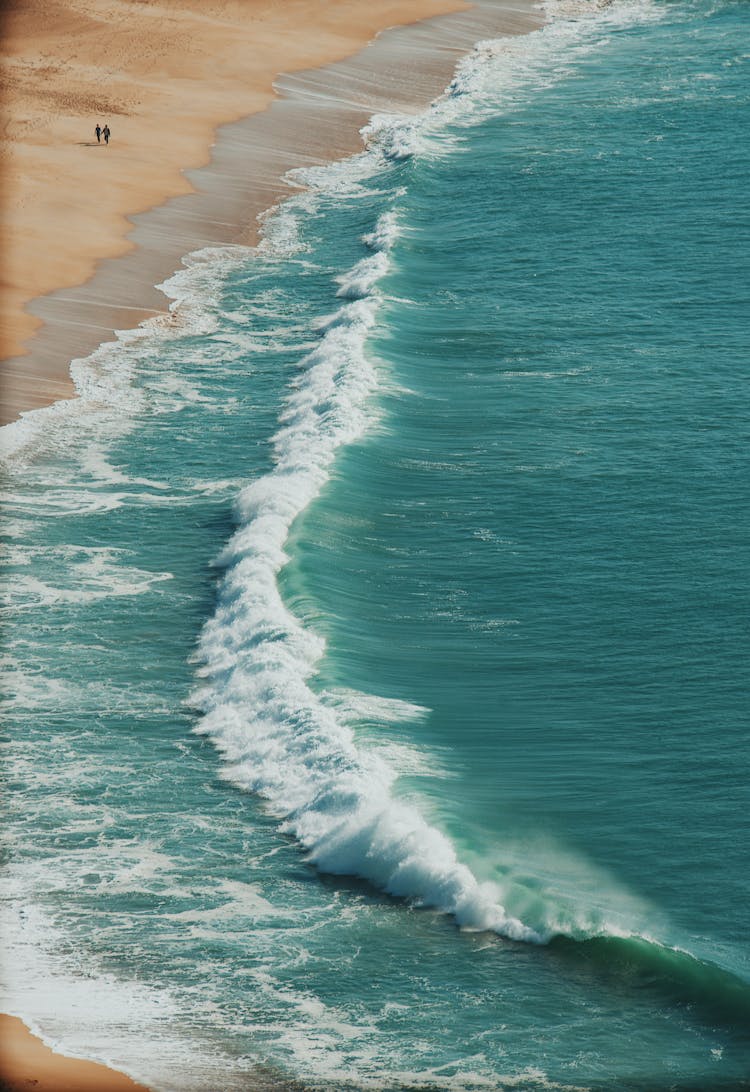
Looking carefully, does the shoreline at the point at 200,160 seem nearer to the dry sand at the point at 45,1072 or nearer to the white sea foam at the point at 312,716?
the white sea foam at the point at 312,716

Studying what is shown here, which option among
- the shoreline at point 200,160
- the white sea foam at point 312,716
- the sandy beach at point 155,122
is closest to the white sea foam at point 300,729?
the white sea foam at point 312,716

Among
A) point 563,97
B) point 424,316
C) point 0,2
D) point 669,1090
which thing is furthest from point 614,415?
point 0,2

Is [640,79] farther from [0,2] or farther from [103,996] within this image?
[103,996]

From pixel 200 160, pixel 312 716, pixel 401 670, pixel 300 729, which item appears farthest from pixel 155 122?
pixel 300 729

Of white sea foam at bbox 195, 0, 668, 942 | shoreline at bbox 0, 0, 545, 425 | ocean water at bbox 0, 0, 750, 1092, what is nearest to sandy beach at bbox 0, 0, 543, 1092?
shoreline at bbox 0, 0, 545, 425

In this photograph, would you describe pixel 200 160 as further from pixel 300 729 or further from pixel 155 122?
pixel 300 729

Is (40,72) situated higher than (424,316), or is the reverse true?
(40,72)

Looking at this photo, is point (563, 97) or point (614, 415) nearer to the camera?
point (614, 415)
